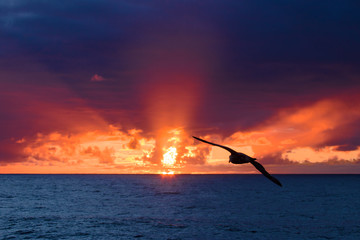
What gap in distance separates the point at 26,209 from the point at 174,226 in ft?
162

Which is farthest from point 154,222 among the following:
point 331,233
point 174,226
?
point 331,233

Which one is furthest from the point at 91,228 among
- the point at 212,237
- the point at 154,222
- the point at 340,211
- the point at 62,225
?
the point at 340,211

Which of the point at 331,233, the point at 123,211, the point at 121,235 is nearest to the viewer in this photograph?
the point at 121,235

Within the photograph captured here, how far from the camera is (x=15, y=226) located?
69438 mm

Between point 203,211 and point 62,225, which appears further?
point 203,211

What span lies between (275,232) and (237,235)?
26.4 ft

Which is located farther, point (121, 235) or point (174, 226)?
point (174, 226)

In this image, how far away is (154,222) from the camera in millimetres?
76000

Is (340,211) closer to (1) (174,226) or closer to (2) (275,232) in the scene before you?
(2) (275,232)

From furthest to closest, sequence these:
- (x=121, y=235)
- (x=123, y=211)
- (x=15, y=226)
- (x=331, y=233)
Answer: (x=123, y=211) < (x=15, y=226) < (x=331, y=233) < (x=121, y=235)

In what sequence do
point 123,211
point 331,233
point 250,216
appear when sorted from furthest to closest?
point 123,211 < point 250,216 < point 331,233

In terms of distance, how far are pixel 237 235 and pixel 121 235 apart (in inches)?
737

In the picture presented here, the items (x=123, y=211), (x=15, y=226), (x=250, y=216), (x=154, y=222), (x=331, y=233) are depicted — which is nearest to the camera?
(x=331, y=233)

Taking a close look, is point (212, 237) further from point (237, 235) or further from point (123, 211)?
point (123, 211)
